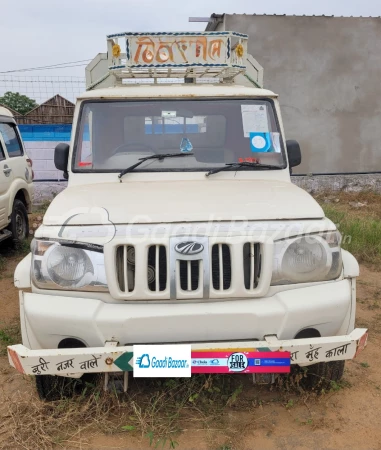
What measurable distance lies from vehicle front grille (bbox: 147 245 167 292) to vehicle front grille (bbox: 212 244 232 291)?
260mm

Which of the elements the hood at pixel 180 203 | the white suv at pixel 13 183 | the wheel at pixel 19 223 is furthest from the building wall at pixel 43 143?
the hood at pixel 180 203

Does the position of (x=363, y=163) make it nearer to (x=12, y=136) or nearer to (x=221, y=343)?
(x=12, y=136)

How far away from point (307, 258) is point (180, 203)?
797mm

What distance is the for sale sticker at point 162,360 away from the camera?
2.29 meters

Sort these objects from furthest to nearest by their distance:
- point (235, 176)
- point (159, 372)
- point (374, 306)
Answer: point (374, 306), point (235, 176), point (159, 372)

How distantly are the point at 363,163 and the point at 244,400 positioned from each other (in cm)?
959

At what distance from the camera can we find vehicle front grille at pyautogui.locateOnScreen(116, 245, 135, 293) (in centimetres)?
237

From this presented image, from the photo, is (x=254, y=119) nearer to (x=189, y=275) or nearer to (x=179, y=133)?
(x=179, y=133)

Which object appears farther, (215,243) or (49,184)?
(49,184)

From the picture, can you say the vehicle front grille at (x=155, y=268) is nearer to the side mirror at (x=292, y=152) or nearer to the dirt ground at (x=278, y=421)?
the dirt ground at (x=278, y=421)

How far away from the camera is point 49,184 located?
33.7ft

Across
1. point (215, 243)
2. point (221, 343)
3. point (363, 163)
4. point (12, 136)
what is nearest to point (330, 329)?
point (221, 343)

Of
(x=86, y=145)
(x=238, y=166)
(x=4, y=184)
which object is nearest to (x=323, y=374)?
(x=238, y=166)

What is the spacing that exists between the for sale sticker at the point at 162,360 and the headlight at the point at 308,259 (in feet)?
2.00
